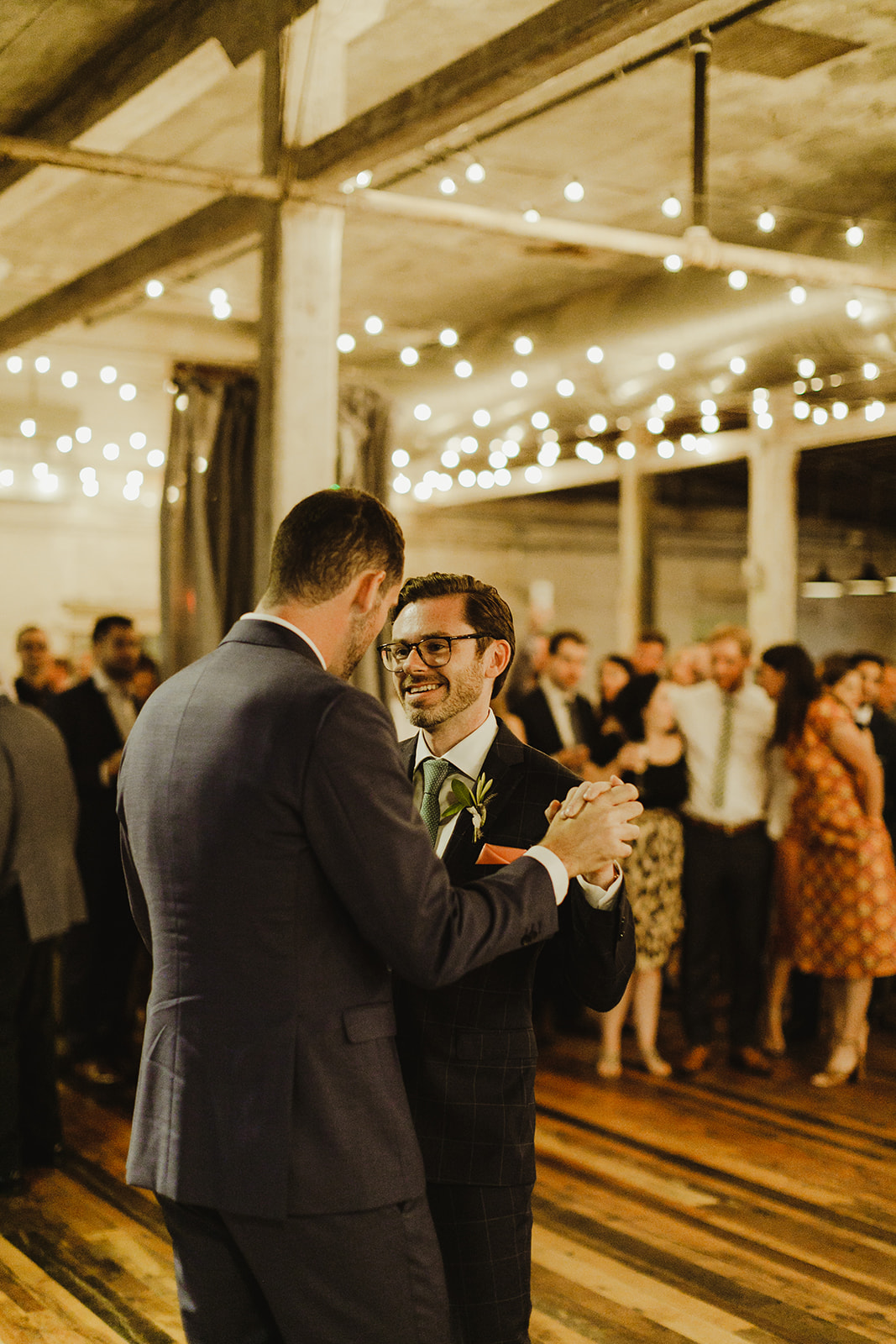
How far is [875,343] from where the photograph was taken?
6.02 meters

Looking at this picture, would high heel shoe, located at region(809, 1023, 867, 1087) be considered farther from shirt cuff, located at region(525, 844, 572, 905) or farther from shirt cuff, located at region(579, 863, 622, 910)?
shirt cuff, located at region(525, 844, 572, 905)

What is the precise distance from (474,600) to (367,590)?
36 centimetres

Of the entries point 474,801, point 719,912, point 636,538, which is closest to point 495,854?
point 474,801

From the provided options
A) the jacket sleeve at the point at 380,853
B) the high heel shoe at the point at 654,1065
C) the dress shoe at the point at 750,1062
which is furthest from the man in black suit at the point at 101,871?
the jacket sleeve at the point at 380,853

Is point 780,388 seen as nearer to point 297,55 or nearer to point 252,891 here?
point 297,55

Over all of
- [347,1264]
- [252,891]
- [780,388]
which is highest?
[780,388]

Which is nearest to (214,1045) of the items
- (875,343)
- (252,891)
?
(252,891)

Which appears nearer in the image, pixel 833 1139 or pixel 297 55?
pixel 297 55

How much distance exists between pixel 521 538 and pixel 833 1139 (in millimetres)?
10421

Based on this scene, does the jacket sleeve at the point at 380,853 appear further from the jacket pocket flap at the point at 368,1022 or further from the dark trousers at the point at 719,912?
the dark trousers at the point at 719,912

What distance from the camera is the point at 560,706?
18.4ft

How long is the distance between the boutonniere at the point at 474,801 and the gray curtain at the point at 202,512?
261cm

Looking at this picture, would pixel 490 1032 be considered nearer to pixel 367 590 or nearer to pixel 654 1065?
pixel 367 590

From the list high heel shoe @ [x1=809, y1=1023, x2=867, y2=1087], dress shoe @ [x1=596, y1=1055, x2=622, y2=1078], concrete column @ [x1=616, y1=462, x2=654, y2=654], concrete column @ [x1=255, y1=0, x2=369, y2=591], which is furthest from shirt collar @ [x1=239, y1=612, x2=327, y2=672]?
concrete column @ [x1=616, y1=462, x2=654, y2=654]
